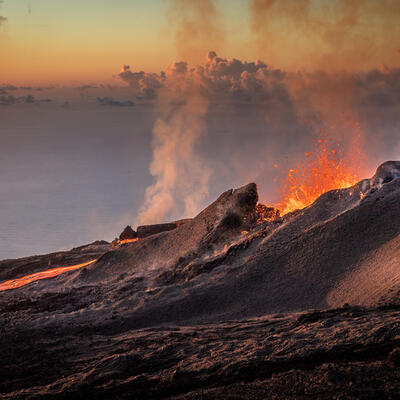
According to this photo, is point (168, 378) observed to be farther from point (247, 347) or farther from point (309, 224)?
point (309, 224)

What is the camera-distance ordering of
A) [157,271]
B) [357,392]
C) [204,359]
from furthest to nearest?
[157,271], [204,359], [357,392]

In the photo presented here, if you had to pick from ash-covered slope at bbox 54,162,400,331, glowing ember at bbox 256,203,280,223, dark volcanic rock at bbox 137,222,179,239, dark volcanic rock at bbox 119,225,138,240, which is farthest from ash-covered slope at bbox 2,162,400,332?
dark volcanic rock at bbox 119,225,138,240

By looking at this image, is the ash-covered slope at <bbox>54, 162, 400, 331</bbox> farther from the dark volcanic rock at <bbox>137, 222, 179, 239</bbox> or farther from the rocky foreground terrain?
the dark volcanic rock at <bbox>137, 222, 179, 239</bbox>

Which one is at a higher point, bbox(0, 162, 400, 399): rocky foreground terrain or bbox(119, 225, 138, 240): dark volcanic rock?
bbox(119, 225, 138, 240): dark volcanic rock

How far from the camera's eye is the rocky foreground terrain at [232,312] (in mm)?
7164

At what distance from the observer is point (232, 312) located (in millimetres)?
11344

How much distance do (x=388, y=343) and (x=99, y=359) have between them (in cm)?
543

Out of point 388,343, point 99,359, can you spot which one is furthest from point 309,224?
point 99,359

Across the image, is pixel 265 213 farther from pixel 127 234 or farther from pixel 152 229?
pixel 127 234

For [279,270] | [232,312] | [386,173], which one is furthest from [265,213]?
[232,312]

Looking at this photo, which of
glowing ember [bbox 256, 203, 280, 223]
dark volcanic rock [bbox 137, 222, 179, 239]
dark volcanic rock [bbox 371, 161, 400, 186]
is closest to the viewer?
dark volcanic rock [bbox 371, 161, 400, 186]

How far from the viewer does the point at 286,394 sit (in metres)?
6.40

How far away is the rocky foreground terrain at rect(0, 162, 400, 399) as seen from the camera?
23.5 ft

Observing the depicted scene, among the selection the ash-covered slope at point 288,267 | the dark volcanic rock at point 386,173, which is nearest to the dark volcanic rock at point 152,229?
the ash-covered slope at point 288,267
